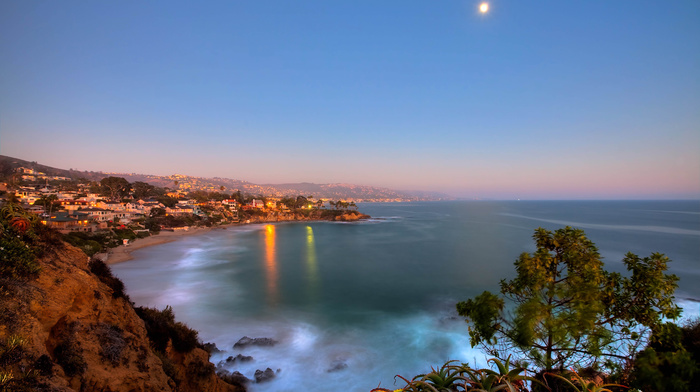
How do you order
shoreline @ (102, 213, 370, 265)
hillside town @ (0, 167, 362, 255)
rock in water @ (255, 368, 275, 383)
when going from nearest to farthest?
rock in water @ (255, 368, 275, 383) → shoreline @ (102, 213, 370, 265) → hillside town @ (0, 167, 362, 255)

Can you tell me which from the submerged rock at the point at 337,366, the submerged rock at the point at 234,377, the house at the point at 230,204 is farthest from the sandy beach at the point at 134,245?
the house at the point at 230,204

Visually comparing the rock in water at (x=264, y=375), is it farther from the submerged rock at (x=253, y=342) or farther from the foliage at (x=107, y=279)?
the foliage at (x=107, y=279)

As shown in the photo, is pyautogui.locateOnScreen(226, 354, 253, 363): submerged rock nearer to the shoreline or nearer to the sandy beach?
the shoreline

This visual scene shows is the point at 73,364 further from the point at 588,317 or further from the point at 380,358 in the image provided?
the point at 380,358

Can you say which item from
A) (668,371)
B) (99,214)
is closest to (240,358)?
(668,371)

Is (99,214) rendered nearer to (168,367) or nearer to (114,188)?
(114,188)

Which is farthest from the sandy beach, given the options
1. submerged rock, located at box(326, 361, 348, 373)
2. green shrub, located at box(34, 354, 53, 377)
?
green shrub, located at box(34, 354, 53, 377)
